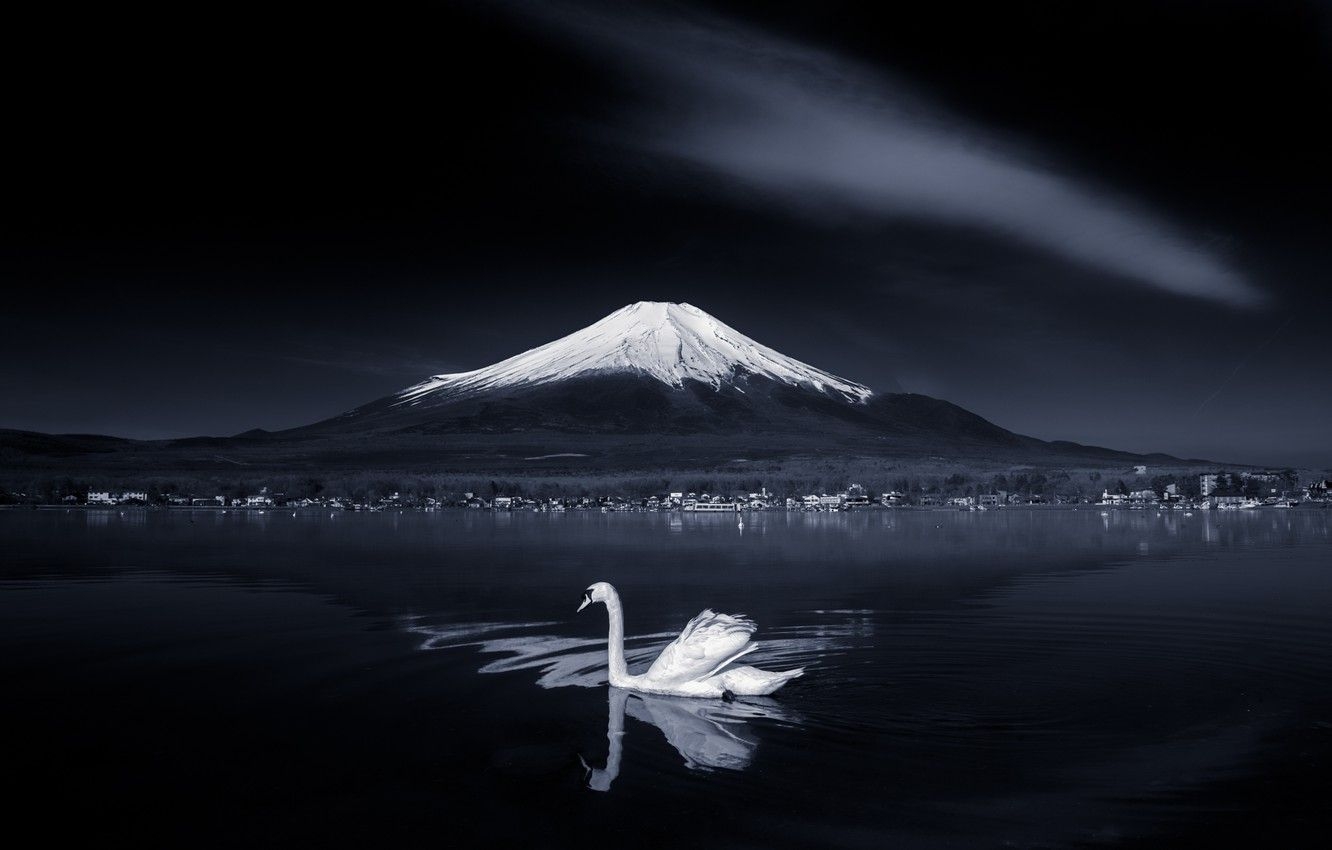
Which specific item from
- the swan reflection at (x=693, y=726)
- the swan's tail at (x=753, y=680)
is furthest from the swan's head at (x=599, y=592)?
the swan's tail at (x=753, y=680)

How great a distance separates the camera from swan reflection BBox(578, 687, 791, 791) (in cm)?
1081

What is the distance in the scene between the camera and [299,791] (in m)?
10.1

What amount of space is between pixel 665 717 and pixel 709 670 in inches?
51.6

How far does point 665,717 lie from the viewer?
13078 millimetres

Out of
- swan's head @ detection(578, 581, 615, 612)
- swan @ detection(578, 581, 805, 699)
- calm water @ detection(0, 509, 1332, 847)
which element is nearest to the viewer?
calm water @ detection(0, 509, 1332, 847)

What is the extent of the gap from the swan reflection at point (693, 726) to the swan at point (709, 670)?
14 cm

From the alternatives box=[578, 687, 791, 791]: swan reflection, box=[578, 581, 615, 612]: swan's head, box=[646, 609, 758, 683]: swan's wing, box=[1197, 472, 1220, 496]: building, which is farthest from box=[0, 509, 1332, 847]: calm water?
box=[1197, 472, 1220, 496]: building

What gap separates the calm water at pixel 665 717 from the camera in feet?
30.0

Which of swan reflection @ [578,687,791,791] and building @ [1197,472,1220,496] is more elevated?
building @ [1197,472,1220,496]

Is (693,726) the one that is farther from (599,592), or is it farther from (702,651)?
(599,592)

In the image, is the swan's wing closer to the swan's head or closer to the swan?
the swan

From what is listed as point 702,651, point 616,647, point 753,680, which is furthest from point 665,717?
point 616,647

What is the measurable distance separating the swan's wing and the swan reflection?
36cm

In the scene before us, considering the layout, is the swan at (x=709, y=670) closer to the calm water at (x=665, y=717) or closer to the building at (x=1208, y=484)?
the calm water at (x=665, y=717)
